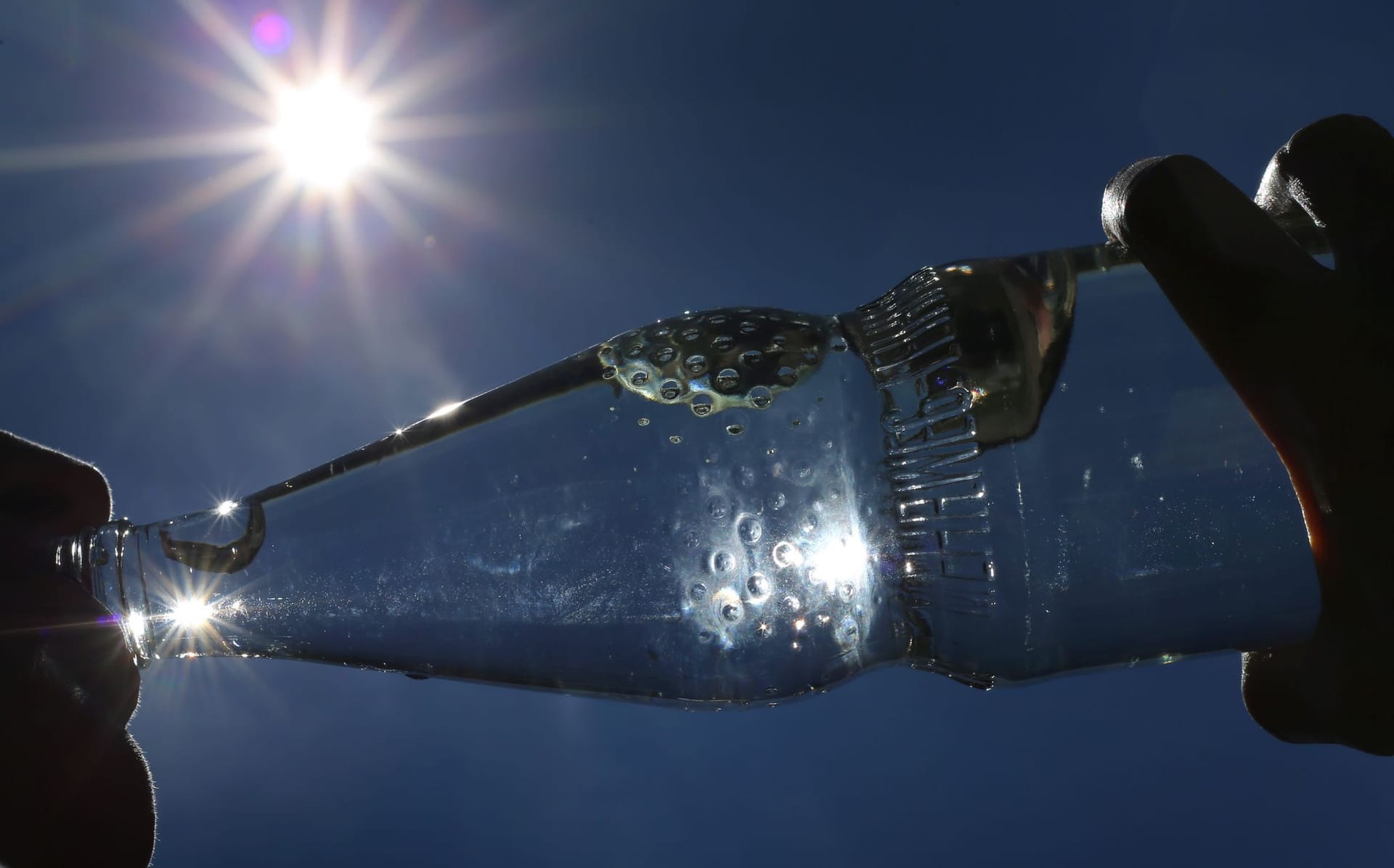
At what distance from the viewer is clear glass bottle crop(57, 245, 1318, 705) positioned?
0.93 feet

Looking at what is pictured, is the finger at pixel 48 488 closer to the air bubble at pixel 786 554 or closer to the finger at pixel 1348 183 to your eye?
the air bubble at pixel 786 554

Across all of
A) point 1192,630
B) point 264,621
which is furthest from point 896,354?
point 264,621

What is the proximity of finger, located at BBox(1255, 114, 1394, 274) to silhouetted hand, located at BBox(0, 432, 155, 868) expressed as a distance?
1.23ft

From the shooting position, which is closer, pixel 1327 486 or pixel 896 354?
pixel 1327 486

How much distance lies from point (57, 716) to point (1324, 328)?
360mm

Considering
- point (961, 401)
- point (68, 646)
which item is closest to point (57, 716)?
point (68, 646)

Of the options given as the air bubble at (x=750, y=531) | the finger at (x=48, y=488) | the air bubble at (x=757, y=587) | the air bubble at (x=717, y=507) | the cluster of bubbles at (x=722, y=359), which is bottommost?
the air bubble at (x=757, y=587)

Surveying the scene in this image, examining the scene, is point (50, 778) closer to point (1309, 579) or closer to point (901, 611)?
point (901, 611)

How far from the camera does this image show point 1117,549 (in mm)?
282

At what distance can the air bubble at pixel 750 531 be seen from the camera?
300 millimetres

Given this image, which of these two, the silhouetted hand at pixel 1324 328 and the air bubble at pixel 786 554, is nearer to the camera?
the silhouetted hand at pixel 1324 328

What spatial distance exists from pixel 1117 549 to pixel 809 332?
0.14m

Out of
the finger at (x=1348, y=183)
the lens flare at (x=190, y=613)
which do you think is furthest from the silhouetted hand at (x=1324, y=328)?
the lens flare at (x=190, y=613)

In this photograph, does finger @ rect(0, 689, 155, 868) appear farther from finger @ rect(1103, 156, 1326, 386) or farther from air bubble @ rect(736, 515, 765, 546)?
finger @ rect(1103, 156, 1326, 386)
